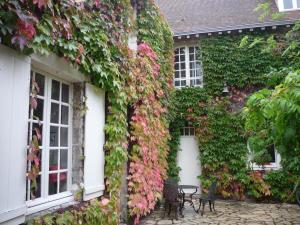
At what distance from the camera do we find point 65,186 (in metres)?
4.39

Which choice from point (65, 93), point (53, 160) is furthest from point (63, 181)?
point (65, 93)

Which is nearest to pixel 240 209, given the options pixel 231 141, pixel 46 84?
pixel 231 141

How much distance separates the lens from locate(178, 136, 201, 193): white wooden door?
11.3 m

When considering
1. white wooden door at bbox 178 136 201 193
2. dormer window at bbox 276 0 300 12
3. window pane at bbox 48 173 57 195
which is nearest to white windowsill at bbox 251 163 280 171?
white wooden door at bbox 178 136 201 193

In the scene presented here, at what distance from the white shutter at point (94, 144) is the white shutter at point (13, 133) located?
1452 mm

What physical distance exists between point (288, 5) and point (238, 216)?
30.4 ft

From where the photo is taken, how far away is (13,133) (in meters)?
3.01

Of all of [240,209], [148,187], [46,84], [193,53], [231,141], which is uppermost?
[193,53]

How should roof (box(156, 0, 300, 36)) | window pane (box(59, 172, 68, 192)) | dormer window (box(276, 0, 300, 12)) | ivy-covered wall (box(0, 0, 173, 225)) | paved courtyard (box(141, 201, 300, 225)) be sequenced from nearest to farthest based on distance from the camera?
ivy-covered wall (box(0, 0, 173, 225)) → window pane (box(59, 172, 68, 192)) → paved courtyard (box(141, 201, 300, 225)) → roof (box(156, 0, 300, 36)) → dormer window (box(276, 0, 300, 12))

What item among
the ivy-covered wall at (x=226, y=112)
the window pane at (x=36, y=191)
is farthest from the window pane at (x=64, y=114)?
the ivy-covered wall at (x=226, y=112)

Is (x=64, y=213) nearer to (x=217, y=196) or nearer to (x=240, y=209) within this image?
(x=240, y=209)

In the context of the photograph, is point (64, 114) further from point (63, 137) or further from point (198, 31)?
point (198, 31)

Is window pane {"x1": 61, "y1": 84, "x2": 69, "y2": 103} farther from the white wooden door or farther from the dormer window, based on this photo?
the dormer window

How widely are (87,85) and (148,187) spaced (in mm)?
3102
